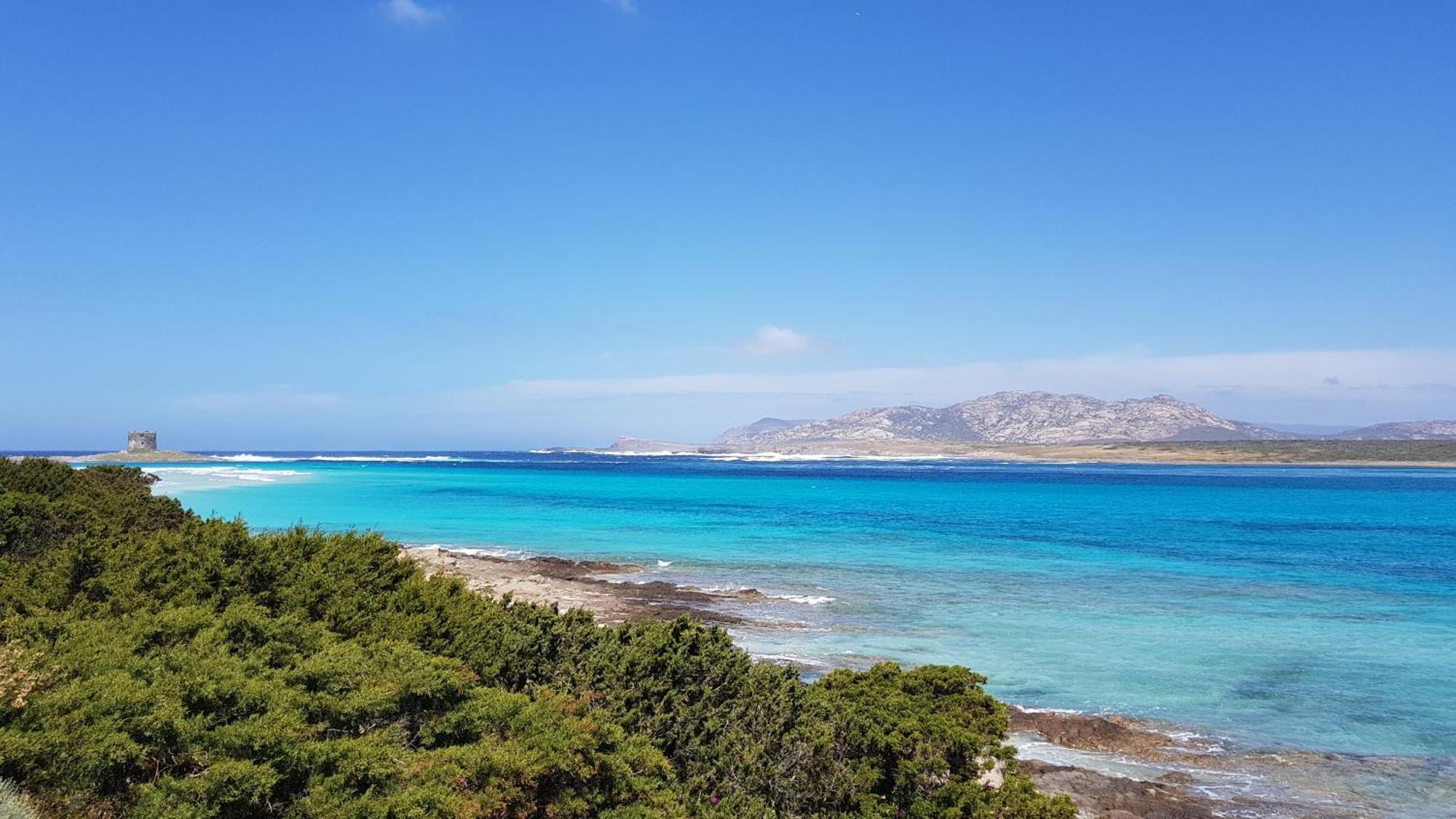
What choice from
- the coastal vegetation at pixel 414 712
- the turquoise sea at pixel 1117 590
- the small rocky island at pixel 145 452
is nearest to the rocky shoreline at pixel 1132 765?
the turquoise sea at pixel 1117 590

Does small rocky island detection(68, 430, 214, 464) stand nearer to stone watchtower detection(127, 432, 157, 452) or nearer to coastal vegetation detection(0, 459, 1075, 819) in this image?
stone watchtower detection(127, 432, 157, 452)

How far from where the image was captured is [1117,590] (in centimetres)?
2698

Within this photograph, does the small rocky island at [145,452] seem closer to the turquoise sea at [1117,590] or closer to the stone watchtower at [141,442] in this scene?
the stone watchtower at [141,442]

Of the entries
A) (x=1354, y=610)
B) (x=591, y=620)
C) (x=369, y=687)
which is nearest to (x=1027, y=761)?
(x=591, y=620)

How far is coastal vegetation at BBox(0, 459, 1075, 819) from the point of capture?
244 inches

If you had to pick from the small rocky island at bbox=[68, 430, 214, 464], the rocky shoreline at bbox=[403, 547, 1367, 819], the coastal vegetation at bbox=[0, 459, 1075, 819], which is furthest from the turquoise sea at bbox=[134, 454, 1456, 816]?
the small rocky island at bbox=[68, 430, 214, 464]

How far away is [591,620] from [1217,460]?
190 metres

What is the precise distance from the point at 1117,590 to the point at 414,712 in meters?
25.2

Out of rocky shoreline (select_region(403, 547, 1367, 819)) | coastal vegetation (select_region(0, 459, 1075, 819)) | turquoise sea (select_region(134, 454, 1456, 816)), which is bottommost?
turquoise sea (select_region(134, 454, 1456, 816))

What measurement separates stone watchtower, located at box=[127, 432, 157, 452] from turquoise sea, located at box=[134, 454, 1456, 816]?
106284 millimetres

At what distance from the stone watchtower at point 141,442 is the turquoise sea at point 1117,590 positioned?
10628 cm

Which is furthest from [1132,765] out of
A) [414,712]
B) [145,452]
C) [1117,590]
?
[145,452]

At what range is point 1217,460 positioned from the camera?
170 meters

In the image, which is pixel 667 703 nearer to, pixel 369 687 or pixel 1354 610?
pixel 369 687
